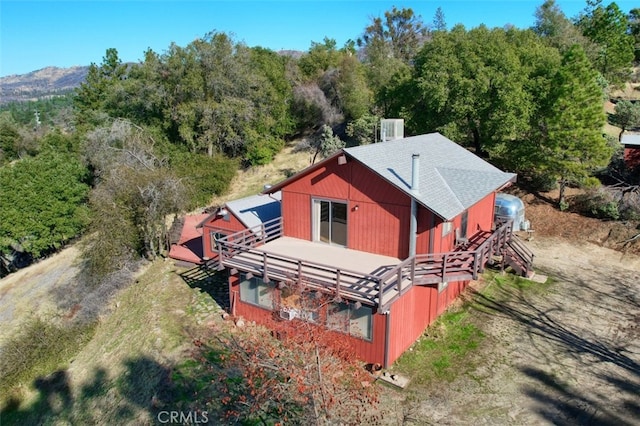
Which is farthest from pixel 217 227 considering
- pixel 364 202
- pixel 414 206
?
pixel 414 206

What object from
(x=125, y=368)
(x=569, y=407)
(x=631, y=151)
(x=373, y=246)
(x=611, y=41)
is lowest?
(x=125, y=368)

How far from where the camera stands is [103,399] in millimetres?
14227

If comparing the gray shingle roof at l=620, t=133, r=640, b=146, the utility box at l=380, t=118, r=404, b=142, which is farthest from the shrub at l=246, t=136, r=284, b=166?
the gray shingle roof at l=620, t=133, r=640, b=146

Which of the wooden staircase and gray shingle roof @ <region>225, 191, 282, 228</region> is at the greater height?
gray shingle roof @ <region>225, 191, 282, 228</region>

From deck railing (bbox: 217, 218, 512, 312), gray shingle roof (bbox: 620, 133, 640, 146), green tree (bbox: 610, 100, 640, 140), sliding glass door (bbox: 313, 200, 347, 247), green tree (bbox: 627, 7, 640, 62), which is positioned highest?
green tree (bbox: 627, 7, 640, 62)

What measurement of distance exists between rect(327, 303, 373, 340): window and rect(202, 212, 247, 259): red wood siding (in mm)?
7608

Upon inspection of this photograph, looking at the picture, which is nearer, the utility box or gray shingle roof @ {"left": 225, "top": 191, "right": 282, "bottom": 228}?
the utility box

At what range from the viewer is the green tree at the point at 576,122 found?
24578mm

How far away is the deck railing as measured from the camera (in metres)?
12.6

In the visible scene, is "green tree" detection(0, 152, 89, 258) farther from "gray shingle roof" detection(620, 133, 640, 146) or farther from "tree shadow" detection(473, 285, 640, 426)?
"gray shingle roof" detection(620, 133, 640, 146)

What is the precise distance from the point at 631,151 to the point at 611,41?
87.4 ft

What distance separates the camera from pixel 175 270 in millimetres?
22562

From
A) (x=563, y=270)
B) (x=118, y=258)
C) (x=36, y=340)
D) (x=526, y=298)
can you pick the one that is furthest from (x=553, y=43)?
(x=36, y=340)

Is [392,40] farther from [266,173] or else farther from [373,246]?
[373,246]
